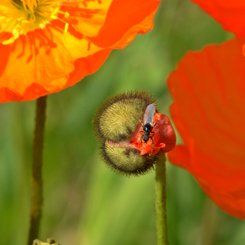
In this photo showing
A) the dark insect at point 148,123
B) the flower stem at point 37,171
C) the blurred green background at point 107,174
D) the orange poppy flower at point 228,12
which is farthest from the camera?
the blurred green background at point 107,174

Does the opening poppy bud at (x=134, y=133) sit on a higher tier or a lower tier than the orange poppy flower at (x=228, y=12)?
lower

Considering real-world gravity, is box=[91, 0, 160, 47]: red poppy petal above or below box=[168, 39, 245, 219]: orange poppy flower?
above

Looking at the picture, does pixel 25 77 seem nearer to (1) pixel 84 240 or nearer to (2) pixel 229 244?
(1) pixel 84 240

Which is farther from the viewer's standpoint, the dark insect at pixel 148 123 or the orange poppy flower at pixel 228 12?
the orange poppy flower at pixel 228 12

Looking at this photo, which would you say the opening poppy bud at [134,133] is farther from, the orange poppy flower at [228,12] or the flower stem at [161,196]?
the orange poppy flower at [228,12]

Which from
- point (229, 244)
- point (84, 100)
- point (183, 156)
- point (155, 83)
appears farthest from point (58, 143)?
point (183, 156)

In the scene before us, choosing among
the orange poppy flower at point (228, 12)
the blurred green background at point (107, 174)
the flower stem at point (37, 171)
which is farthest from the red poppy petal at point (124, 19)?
the blurred green background at point (107, 174)

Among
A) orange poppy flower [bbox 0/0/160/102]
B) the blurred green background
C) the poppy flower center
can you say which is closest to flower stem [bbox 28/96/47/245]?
orange poppy flower [bbox 0/0/160/102]

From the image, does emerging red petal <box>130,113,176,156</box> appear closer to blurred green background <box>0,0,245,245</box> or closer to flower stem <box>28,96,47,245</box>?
flower stem <box>28,96,47,245</box>

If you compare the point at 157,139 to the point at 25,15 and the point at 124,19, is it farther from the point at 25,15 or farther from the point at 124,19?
the point at 25,15
